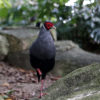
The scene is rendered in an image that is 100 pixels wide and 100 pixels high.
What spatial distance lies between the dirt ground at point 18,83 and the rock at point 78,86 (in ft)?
2.22

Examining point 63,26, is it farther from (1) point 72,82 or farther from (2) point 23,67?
(1) point 72,82

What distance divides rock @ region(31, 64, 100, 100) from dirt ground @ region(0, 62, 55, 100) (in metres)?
0.68

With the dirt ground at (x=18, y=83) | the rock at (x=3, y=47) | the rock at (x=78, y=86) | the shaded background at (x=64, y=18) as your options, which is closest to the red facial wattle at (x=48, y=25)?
the rock at (x=78, y=86)

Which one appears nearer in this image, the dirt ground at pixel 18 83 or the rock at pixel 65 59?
the dirt ground at pixel 18 83

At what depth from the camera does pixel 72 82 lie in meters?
3.13

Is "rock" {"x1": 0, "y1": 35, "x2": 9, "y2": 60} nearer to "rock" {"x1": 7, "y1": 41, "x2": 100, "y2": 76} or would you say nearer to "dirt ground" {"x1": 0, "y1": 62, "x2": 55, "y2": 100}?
"rock" {"x1": 7, "y1": 41, "x2": 100, "y2": 76}

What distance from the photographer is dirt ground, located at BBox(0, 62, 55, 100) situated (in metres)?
3.79

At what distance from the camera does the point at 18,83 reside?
15.6ft

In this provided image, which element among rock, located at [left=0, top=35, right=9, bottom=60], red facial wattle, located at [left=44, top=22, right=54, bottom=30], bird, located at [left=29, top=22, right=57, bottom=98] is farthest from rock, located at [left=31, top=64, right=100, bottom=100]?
rock, located at [left=0, top=35, right=9, bottom=60]

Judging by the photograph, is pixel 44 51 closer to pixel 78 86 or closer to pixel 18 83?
pixel 78 86

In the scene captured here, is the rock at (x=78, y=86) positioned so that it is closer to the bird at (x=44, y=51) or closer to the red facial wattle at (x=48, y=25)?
the bird at (x=44, y=51)

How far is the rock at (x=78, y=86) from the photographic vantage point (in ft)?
8.67

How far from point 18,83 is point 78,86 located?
213cm

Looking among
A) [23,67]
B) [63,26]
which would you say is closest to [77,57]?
[23,67]
